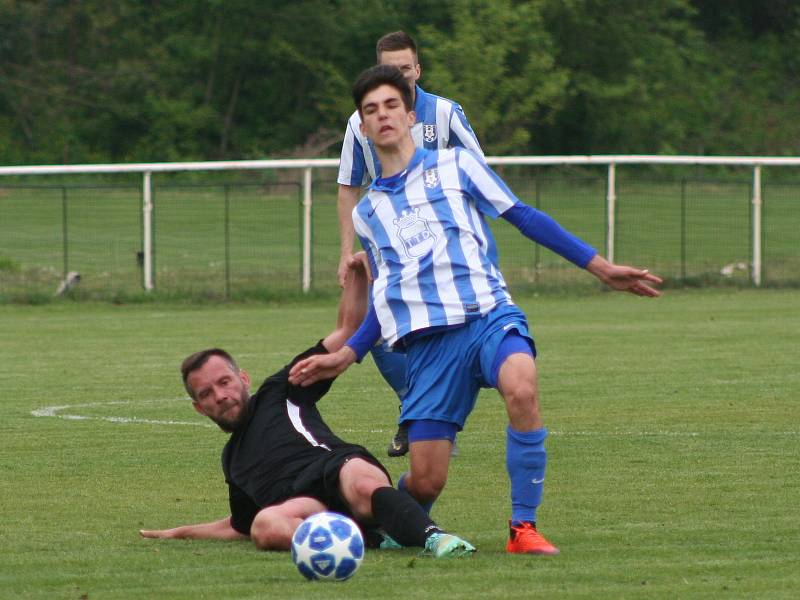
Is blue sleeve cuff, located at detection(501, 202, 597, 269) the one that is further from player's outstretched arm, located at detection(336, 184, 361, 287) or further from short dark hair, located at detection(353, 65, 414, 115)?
player's outstretched arm, located at detection(336, 184, 361, 287)

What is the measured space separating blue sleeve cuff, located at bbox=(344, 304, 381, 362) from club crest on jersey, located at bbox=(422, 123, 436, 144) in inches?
80.1

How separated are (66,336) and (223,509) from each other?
31.9 feet

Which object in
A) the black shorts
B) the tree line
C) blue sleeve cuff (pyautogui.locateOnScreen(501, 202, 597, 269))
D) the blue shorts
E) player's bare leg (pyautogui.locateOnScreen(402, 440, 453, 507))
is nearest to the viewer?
blue sleeve cuff (pyautogui.locateOnScreen(501, 202, 597, 269))

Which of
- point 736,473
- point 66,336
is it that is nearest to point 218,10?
point 66,336

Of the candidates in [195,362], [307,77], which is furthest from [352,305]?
[307,77]

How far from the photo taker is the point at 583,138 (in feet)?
134

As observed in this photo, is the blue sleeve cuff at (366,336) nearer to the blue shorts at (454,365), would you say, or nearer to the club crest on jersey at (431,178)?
the blue shorts at (454,365)

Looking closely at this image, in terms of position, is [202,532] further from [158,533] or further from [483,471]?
[483,471]

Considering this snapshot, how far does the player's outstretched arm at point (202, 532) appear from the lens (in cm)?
645

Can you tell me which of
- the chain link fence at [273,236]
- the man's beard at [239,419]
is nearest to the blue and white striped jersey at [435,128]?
the man's beard at [239,419]

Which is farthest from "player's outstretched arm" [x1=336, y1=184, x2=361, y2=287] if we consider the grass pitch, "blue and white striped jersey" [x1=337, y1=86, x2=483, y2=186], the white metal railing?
the white metal railing

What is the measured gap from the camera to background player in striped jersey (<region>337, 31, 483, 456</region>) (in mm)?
8203

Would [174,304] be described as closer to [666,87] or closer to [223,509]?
[223,509]

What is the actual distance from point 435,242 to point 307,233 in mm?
14901
